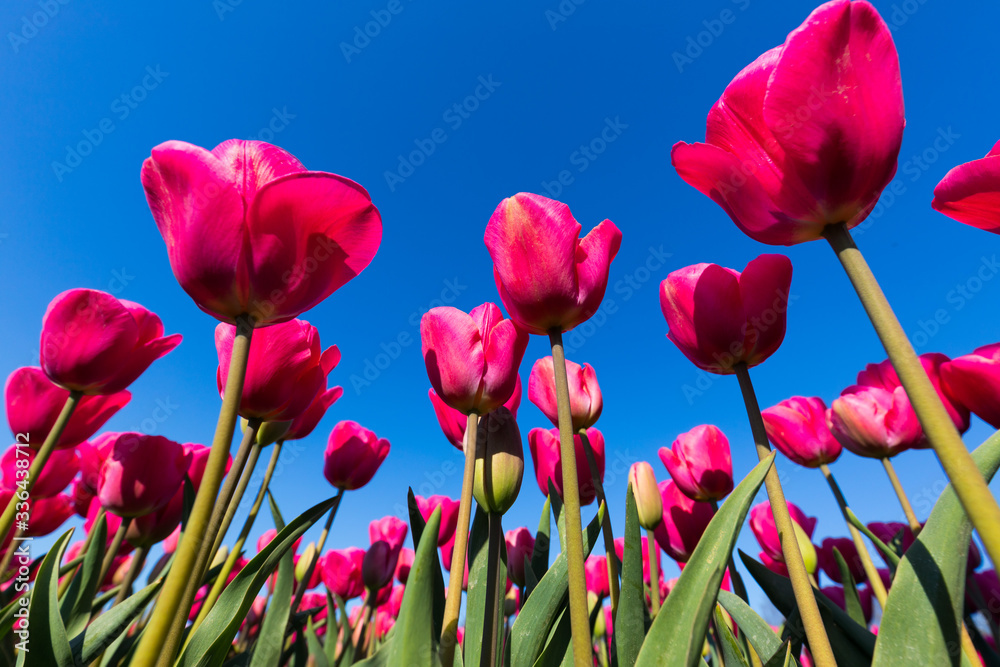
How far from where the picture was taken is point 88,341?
113cm

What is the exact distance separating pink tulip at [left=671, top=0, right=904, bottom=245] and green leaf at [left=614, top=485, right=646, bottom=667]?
492 millimetres

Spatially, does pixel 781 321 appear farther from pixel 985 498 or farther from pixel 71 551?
pixel 71 551

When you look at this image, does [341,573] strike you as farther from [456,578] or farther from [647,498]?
[456,578]

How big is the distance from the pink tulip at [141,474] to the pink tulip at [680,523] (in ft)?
5.10

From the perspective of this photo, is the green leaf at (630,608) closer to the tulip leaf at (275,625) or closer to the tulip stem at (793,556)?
the tulip stem at (793,556)

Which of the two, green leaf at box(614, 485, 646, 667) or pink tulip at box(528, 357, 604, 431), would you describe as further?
pink tulip at box(528, 357, 604, 431)

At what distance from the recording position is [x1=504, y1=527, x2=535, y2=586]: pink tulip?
5.45ft

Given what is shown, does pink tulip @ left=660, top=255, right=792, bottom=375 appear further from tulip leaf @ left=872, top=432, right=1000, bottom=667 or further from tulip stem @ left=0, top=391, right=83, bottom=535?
tulip stem @ left=0, top=391, right=83, bottom=535

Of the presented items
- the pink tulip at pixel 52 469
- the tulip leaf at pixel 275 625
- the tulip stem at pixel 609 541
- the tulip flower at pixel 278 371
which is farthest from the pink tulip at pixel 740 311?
the pink tulip at pixel 52 469

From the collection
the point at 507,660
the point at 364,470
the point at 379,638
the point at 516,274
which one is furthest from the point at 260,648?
the point at 379,638

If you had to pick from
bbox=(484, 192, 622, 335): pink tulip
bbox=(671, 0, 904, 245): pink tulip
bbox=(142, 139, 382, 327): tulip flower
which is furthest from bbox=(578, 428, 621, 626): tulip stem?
bbox=(142, 139, 382, 327): tulip flower

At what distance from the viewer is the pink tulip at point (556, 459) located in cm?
134

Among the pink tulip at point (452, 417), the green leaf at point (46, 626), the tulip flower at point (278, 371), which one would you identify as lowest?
the green leaf at point (46, 626)

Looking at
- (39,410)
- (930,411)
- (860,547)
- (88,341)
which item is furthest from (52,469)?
(860,547)
